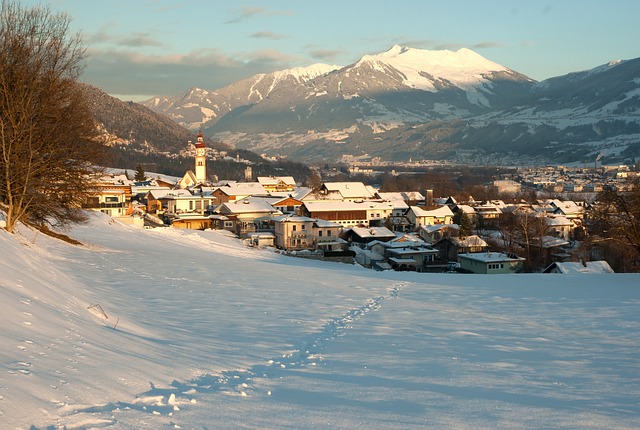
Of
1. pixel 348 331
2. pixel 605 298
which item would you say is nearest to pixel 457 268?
pixel 605 298

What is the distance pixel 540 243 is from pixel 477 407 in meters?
45.3

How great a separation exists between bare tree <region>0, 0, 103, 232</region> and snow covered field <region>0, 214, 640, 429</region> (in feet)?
9.00

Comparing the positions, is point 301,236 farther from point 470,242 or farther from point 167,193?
point 167,193

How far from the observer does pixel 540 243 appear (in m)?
48.4

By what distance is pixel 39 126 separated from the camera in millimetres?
16812

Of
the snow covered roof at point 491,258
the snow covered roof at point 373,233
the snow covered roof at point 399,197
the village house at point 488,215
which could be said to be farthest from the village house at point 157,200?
the snow covered roof at point 491,258

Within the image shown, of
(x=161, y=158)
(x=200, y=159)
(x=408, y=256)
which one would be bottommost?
(x=408, y=256)

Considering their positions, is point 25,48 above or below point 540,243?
above

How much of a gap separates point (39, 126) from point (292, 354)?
12155 millimetres

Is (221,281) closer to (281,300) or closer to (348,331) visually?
(281,300)

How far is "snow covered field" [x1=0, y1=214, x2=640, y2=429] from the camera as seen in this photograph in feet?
18.5

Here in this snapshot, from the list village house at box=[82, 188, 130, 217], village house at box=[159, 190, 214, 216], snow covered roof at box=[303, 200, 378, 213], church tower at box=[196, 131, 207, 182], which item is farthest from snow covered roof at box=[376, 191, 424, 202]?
village house at box=[82, 188, 130, 217]

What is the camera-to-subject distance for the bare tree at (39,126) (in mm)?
16172

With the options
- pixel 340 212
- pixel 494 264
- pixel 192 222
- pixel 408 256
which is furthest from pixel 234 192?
pixel 494 264
